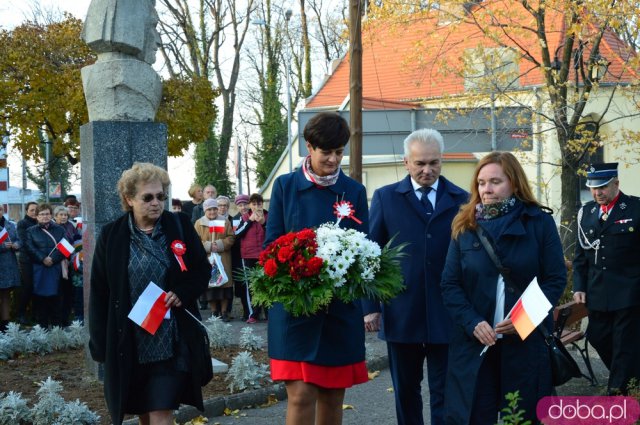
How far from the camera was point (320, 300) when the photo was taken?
4.69m

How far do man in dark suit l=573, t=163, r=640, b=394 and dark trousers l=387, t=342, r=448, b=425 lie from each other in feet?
10.0

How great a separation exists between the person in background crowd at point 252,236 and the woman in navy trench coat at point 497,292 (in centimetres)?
1007

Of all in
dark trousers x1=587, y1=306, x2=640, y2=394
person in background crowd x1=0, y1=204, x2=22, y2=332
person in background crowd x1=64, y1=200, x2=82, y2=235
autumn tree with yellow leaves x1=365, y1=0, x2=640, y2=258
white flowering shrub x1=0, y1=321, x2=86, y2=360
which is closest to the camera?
dark trousers x1=587, y1=306, x2=640, y2=394

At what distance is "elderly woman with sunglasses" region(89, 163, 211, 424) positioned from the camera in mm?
5113

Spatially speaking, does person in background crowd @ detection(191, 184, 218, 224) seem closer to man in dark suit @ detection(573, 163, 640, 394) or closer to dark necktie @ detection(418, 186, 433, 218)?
man in dark suit @ detection(573, 163, 640, 394)

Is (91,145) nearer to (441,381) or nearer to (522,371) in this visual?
(441,381)

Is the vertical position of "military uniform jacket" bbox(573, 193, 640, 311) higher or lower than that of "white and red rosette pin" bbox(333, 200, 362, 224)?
lower

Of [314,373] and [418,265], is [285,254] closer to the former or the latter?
[314,373]

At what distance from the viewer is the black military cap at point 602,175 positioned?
8.35 meters

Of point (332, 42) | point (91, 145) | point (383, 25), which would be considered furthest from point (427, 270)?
point (332, 42)

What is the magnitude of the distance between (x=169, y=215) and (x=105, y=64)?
4103 millimetres

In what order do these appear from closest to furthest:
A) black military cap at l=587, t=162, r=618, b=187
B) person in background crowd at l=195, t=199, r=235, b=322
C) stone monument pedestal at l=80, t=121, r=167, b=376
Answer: black military cap at l=587, t=162, r=618, b=187 < stone monument pedestal at l=80, t=121, r=167, b=376 < person in background crowd at l=195, t=199, r=235, b=322

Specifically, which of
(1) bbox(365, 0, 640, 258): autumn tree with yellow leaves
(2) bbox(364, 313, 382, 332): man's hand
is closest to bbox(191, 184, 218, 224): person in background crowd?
(1) bbox(365, 0, 640, 258): autumn tree with yellow leaves

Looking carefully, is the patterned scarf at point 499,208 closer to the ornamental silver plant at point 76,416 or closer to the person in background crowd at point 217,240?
the ornamental silver plant at point 76,416
